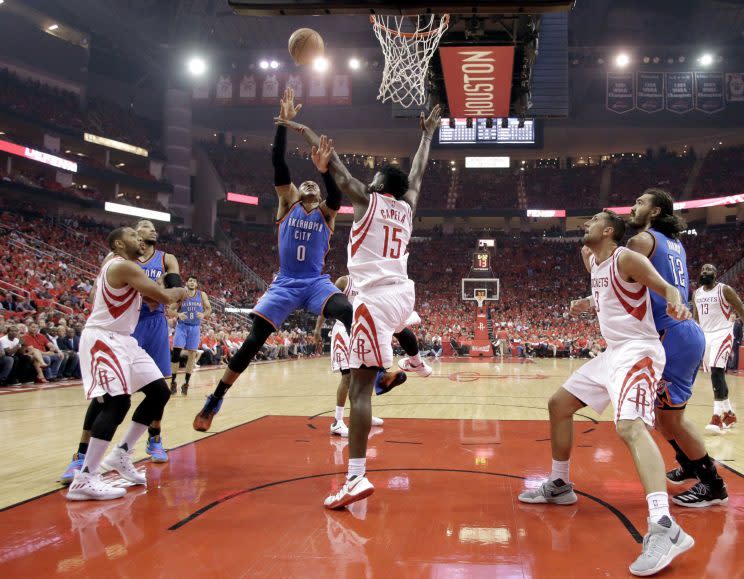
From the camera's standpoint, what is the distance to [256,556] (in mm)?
2654

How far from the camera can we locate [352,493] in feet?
10.9

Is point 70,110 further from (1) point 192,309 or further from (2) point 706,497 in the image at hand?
(2) point 706,497

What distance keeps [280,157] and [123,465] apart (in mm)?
2426

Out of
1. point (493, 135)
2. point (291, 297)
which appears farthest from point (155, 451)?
point (493, 135)

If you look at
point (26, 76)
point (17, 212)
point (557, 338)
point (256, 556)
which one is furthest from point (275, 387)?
point (26, 76)

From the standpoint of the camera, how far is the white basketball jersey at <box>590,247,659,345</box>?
3.13m

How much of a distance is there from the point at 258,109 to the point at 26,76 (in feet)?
38.6

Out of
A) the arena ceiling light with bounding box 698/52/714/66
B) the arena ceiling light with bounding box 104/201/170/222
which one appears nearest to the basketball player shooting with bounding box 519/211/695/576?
the arena ceiling light with bounding box 698/52/714/66

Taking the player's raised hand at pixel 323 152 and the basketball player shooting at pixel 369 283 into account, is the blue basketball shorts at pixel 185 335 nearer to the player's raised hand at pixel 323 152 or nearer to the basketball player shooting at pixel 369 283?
the basketball player shooting at pixel 369 283

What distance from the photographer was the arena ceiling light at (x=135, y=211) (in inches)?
1141

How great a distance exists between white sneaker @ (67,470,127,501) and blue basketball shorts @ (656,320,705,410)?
337 cm

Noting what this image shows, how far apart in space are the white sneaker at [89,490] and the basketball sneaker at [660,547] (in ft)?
9.53

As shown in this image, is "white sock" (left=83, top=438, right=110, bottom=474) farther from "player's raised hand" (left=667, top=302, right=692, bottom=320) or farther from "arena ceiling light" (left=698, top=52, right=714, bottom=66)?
"arena ceiling light" (left=698, top=52, right=714, bottom=66)

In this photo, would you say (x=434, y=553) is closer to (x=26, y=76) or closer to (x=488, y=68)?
(x=488, y=68)
